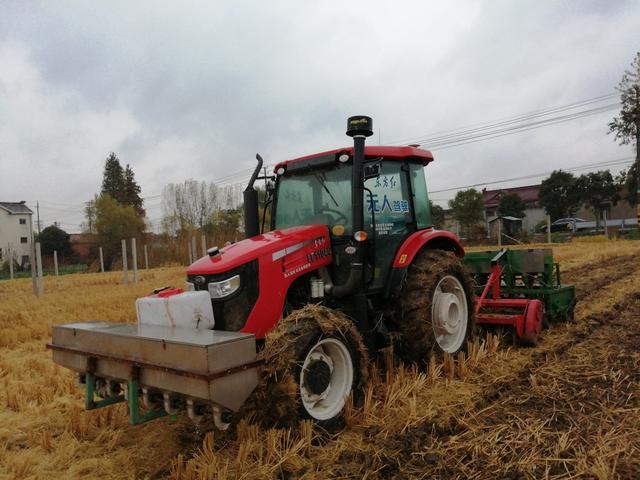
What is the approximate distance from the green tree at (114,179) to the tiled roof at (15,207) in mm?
9382

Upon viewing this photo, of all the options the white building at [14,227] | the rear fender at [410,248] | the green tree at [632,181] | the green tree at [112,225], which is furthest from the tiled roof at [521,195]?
the rear fender at [410,248]

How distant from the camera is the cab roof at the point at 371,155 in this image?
15.2ft

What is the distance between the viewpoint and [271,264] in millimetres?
3912

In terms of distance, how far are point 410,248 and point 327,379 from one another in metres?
1.66

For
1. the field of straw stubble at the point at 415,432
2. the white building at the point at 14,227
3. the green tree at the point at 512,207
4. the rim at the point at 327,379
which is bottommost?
the field of straw stubble at the point at 415,432

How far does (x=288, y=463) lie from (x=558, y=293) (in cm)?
483

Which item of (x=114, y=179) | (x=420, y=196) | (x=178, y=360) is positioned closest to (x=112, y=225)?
(x=114, y=179)

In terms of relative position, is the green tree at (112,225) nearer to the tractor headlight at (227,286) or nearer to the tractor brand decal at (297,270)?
the tractor brand decal at (297,270)

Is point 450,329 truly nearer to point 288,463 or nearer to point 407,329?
point 407,329

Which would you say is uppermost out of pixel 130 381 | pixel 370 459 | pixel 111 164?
pixel 111 164

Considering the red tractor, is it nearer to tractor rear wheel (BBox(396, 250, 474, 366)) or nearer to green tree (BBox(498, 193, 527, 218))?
tractor rear wheel (BBox(396, 250, 474, 366))

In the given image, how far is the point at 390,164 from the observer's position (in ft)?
16.3

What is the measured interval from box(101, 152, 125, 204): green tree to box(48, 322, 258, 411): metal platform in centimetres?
6471

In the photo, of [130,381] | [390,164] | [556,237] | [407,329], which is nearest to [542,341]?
[407,329]
